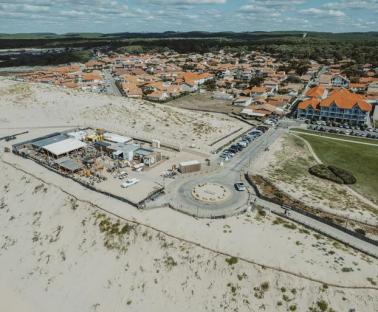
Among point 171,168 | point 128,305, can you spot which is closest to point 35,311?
point 128,305

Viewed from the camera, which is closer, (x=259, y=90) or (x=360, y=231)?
(x=360, y=231)

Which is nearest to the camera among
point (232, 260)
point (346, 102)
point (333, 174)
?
point (232, 260)

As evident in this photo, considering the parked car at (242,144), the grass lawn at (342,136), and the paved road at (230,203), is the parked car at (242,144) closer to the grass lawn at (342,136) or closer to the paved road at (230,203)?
the paved road at (230,203)

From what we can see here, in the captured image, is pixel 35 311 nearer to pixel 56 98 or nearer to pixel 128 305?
pixel 128 305

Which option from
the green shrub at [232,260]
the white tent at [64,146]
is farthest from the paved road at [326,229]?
the white tent at [64,146]

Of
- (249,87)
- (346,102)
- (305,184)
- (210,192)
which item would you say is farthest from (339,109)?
(210,192)

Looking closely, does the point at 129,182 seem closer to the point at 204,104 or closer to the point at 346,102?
the point at 204,104

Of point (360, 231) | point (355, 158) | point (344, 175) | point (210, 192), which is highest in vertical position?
point (210, 192)
